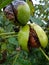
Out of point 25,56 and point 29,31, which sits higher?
point 29,31

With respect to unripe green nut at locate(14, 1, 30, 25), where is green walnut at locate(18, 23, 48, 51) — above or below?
below

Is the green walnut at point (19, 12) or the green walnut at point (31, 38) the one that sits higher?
the green walnut at point (19, 12)

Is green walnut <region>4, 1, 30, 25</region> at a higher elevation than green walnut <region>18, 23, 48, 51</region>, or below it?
higher

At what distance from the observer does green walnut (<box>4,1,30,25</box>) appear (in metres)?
1.07

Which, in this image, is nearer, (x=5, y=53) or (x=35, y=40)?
(x=35, y=40)

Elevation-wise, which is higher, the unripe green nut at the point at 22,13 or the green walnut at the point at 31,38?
the unripe green nut at the point at 22,13

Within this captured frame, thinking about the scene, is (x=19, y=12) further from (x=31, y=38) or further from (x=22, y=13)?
(x=31, y=38)

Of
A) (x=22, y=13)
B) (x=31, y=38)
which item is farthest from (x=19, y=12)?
(x=31, y=38)

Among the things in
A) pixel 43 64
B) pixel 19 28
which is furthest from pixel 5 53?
pixel 19 28

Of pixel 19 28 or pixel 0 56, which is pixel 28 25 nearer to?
pixel 19 28

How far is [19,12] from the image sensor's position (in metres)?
1.07

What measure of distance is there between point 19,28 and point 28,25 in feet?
0.13

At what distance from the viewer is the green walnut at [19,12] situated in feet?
3.51

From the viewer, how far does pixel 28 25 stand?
1.07 m
